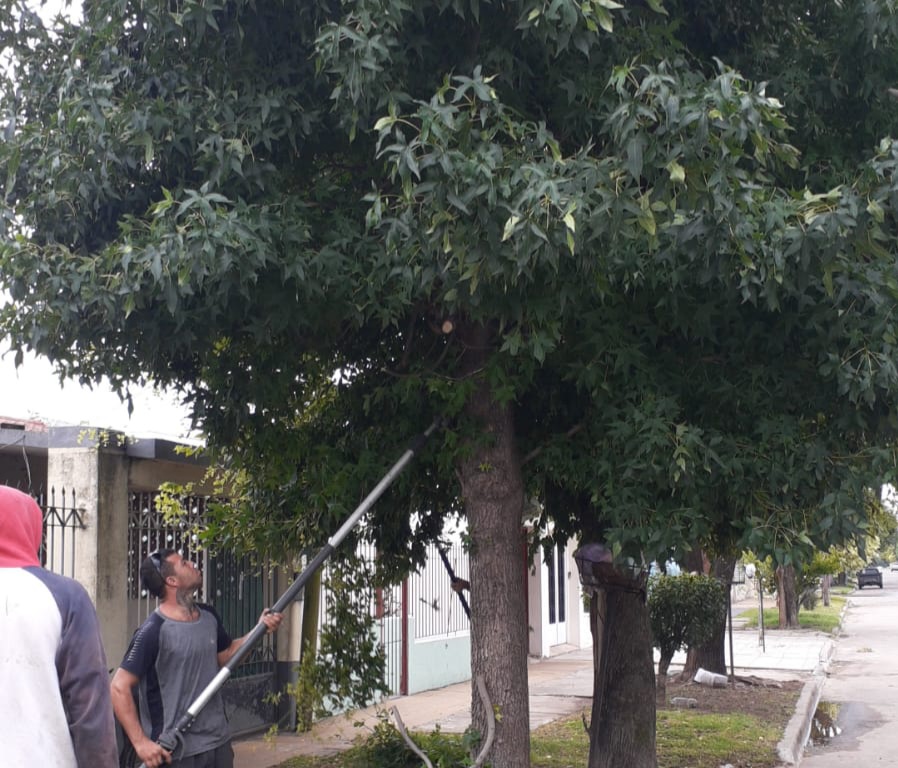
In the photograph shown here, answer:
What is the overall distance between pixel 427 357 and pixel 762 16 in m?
2.99

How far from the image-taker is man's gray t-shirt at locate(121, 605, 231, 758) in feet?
17.9

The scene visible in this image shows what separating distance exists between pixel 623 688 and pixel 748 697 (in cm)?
758

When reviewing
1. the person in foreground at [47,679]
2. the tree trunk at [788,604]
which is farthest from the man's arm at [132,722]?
the tree trunk at [788,604]

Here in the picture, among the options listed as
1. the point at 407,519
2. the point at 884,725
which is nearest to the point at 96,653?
the point at 407,519

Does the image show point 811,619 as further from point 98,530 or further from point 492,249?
point 492,249

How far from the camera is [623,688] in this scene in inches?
336

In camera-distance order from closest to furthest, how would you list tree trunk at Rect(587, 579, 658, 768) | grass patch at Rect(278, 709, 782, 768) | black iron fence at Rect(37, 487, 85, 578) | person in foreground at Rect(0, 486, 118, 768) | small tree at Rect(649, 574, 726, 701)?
person in foreground at Rect(0, 486, 118, 768)
black iron fence at Rect(37, 487, 85, 578)
tree trunk at Rect(587, 579, 658, 768)
grass patch at Rect(278, 709, 782, 768)
small tree at Rect(649, 574, 726, 701)

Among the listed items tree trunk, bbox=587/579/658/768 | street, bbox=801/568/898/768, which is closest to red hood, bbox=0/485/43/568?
tree trunk, bbox=587/579/658/768

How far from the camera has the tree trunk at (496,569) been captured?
6852 millimetres

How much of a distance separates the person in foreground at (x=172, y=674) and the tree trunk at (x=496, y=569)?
1652 mm

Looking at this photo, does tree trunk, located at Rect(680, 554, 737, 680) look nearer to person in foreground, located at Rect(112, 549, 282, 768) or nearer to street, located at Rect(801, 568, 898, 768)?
street, located at Rect(801, 568, 898, 768)

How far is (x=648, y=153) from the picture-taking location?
5.27 meters

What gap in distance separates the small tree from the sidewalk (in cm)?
132

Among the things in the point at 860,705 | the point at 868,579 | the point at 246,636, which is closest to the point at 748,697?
the point at 860,705
